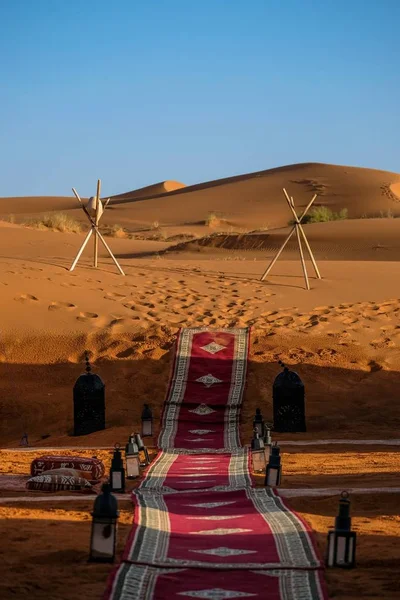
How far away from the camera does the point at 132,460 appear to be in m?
10.3

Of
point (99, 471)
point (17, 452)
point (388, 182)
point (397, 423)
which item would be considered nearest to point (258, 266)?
point (397, 423)

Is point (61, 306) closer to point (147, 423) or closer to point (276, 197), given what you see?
point (147, 423)

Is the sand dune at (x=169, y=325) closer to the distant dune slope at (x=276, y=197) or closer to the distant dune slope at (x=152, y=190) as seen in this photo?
the distant dune slope at (x=276, y=197)

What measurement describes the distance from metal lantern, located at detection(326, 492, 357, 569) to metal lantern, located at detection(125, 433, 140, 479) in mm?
3856

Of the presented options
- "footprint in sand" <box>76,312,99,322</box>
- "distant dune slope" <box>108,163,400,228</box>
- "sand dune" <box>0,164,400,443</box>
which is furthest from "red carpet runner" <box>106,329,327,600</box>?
"distant dune slope" <box>108,163,400,228</box>

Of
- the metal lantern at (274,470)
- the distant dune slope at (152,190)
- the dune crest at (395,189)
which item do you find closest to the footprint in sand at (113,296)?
the metal lantern at (274,470)

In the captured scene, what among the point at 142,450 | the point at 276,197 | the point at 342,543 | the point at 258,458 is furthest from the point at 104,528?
the point at 276,197

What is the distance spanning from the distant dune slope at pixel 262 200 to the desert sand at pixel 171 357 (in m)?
32.0

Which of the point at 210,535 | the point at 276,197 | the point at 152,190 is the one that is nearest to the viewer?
the point at 210,535

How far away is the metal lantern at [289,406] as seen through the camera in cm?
1429

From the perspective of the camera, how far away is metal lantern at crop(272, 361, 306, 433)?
1429 centimetres

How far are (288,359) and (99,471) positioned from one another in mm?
6993

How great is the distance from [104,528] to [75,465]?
A: 3661 mm

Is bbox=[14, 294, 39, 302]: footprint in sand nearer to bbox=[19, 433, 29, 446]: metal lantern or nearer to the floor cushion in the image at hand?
bbox=[19, 433, 29, 446]: metal lantern
